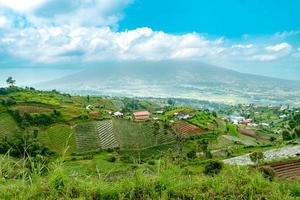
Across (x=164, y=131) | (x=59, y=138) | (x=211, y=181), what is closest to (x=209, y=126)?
(x=164, y=131)

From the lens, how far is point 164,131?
56719 millimetres

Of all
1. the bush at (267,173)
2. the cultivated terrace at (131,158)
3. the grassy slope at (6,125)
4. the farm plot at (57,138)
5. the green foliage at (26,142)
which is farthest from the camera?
the grassy slope at (6,125)

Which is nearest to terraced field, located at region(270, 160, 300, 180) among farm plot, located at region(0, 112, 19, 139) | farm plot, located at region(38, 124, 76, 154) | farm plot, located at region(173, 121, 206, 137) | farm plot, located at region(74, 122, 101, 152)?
farm plot, located at region(173, 121, 206, 137)

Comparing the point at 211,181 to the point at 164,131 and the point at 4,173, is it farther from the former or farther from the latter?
the point at 164,131

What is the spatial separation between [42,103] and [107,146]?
62.9 ft

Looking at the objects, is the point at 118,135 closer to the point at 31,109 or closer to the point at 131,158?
the point at 31,109

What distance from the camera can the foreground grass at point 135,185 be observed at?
425 centimetres

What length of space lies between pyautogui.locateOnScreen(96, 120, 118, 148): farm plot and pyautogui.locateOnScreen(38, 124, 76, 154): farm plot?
399cm

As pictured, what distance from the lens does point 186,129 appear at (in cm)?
5838

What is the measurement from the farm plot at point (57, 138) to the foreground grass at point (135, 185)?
142ft

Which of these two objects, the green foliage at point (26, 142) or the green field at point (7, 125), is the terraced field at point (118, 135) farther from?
the green field at point (7, 125)

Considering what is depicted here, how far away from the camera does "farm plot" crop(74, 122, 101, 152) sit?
162ft

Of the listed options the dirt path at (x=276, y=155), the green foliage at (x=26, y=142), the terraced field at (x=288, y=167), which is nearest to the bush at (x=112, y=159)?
the green foliage at (x=26, y=142)

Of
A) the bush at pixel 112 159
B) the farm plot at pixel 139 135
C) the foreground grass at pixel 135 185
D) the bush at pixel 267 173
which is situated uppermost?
the foreground grass at pixel 135 185
